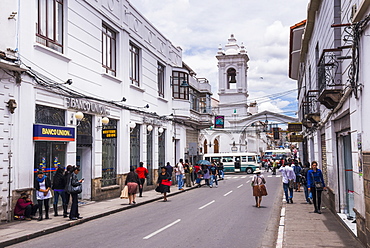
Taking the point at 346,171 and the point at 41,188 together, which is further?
the point at 41,188

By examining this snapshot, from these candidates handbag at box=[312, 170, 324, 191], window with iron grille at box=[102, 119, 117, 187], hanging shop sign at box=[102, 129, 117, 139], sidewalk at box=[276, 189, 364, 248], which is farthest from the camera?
window with iron grille at box=[102, 119, 117, 187]

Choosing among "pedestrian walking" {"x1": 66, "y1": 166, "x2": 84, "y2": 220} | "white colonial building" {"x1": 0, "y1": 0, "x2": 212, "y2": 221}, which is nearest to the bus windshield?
"white colonial building" {"x1": 0, "y1": 0, "x2": 212, "y2": 221}

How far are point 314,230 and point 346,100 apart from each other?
3.60m

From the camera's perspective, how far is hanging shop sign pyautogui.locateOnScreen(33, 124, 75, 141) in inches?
502

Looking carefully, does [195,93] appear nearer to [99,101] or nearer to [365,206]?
[99,101]

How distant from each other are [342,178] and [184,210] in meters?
6.02

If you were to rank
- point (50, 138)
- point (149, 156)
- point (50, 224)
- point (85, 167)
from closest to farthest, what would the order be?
point (50, 224) < point (50, 138) < point (85, 167) < point (149, 156)

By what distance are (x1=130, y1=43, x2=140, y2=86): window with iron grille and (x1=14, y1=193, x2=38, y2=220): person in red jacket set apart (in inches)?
432

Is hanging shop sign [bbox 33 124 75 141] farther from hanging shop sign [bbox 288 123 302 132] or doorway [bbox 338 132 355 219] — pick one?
hanging shop sign [bbox 288 123 302 132]

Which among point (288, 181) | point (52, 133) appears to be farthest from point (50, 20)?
point (288, 181)

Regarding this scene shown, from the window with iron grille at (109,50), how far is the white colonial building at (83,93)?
0.05 meters

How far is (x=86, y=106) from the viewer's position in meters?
16.2

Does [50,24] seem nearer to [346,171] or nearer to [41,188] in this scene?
[41,188]

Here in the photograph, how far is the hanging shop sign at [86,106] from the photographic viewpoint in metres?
15.0
